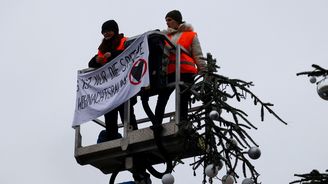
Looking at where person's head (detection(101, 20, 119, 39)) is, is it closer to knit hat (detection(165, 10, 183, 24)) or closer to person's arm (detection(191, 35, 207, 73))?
knit hat (detection(165, 10, 183, 24))

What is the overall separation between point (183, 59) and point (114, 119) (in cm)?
145

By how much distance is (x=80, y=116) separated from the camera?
1342 centimetres

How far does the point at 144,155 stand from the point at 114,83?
1.29 m

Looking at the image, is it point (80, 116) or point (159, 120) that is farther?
point (80, 116)

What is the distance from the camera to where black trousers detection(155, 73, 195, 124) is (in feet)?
39.9

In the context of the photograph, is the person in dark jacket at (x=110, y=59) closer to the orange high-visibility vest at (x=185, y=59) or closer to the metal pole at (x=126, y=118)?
the metal pole at (x=126, y=118)

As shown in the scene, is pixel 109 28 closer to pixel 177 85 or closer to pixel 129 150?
pixel 177 85

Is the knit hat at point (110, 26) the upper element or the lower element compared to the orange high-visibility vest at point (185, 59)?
upper

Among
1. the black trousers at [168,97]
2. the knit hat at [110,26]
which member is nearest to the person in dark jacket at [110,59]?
the knit hat at [110,26]

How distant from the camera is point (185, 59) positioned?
1253cm

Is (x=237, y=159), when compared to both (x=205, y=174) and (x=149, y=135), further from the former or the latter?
(x=149, y=135)

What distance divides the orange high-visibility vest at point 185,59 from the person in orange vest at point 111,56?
871 millimetres

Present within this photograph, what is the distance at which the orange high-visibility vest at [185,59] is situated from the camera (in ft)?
41.0

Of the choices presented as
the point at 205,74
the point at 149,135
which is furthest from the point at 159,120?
the point at 205,74
